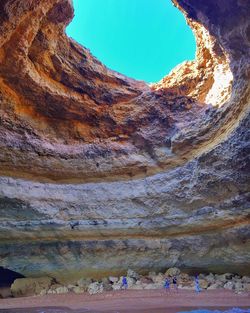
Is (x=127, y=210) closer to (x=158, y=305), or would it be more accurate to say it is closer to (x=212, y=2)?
(x=158, y=305)

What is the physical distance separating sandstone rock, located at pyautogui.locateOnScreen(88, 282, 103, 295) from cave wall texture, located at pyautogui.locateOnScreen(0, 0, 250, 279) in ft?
1.95

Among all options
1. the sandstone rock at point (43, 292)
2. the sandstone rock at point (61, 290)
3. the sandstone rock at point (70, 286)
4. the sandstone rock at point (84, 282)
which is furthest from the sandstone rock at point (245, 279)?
the sandstone rock at point (43, 292)

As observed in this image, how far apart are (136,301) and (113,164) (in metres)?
4.50

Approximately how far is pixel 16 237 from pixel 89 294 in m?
2.80

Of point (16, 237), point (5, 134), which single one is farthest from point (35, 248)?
point (5, 134)

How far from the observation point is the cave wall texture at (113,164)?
8594mm

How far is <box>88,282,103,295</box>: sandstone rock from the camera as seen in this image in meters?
8.42

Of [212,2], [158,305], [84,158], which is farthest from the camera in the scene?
[84,158]

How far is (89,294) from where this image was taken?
326 inches

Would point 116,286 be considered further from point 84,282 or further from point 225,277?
point 225,277

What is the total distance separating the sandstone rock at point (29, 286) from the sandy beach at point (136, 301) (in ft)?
1.25

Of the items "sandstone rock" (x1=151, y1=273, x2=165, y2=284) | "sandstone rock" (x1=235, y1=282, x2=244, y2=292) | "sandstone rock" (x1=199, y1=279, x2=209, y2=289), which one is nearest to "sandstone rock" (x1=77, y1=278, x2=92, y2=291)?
"sandstone rock" (x1=151, y1=273, x2=165, y2=284)

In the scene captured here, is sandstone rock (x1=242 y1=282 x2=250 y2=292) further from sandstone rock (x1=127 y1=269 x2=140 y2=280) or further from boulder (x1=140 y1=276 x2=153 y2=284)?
sandstone rock (x1=127 y1=269 x2=140 y2=280)

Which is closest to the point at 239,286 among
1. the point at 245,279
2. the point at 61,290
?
the point at 245,279
